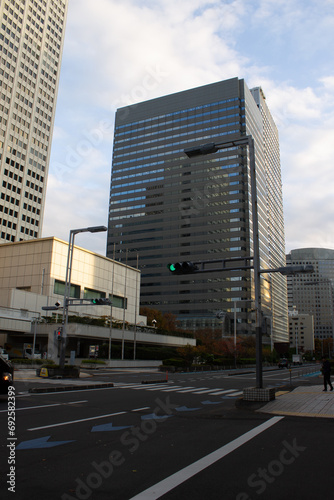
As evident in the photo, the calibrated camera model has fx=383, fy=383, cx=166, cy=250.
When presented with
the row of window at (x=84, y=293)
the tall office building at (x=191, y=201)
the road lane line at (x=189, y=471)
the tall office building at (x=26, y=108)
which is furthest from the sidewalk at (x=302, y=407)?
the tall office building at (x=191, y=201)

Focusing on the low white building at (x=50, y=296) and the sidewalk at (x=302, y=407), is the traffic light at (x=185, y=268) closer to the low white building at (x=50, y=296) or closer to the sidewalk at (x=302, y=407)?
the sidewalk at (x=302, y=407)

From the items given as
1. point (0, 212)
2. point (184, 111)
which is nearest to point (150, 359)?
point (0, 212)

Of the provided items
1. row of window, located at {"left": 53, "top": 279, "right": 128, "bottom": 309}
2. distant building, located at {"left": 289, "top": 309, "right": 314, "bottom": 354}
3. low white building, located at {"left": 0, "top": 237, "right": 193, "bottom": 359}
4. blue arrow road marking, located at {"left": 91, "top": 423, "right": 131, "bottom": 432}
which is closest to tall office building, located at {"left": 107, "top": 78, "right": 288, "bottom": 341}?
distant building, located at {"left": 289, "top": 309, "right": 314, "bottom": 354}

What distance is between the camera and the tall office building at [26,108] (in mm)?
105688

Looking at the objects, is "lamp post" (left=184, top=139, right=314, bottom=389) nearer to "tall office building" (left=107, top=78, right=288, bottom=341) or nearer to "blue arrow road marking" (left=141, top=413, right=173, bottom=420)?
"blue arrow road marking" (left=141, top=413, right=173, bottom=420)

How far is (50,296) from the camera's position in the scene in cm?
5425

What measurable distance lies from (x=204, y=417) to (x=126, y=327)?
158 ft

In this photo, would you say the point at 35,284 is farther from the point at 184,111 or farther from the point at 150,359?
the point at 184,111

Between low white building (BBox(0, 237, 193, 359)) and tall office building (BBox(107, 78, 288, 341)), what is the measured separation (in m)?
60.3

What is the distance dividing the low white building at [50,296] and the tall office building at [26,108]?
161ft

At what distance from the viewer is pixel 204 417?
1088 cm

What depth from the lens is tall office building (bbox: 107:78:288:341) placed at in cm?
12706

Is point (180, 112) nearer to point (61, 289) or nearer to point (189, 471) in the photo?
point (61, 289)

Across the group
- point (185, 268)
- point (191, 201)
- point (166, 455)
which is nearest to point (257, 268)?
point (185, 268)
